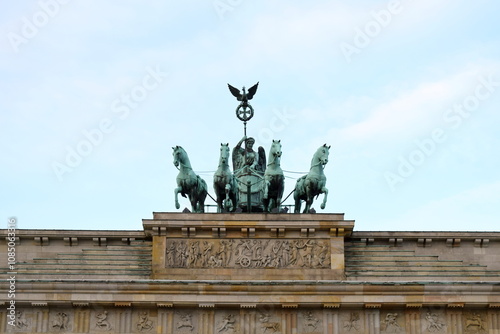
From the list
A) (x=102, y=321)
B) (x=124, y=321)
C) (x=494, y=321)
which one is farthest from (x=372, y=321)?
(x=102, y=321)

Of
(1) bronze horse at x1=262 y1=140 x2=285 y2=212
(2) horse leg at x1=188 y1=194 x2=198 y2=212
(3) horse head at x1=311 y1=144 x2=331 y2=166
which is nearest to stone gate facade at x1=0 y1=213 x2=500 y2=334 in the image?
(2) horse leg at x1=188 y1=194 x2=198 y2=212

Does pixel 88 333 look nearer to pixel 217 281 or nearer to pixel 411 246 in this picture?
pixel 217 281

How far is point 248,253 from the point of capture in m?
37.0

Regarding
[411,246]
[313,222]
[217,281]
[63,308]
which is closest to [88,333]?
[63,308]

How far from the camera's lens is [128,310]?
3600cm

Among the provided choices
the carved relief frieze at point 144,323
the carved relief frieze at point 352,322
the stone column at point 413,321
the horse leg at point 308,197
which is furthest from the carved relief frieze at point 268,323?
the horse leg at point 308,197

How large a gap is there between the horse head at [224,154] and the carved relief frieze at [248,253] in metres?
2.51

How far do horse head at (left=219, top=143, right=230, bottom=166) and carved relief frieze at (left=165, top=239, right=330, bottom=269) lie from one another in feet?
8.23

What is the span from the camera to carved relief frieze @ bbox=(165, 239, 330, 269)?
1452 inches

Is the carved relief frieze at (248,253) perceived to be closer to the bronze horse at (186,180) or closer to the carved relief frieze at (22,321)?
the bronze horse at (186,180)

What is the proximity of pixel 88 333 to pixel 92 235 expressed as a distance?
3213mm

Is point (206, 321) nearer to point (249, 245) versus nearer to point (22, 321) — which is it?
point (249, 245)

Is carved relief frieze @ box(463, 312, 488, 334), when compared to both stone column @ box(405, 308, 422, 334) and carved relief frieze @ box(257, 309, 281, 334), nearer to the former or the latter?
stone column @ box(405, 308, 422, 334)

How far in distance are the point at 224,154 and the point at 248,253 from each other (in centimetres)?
328
